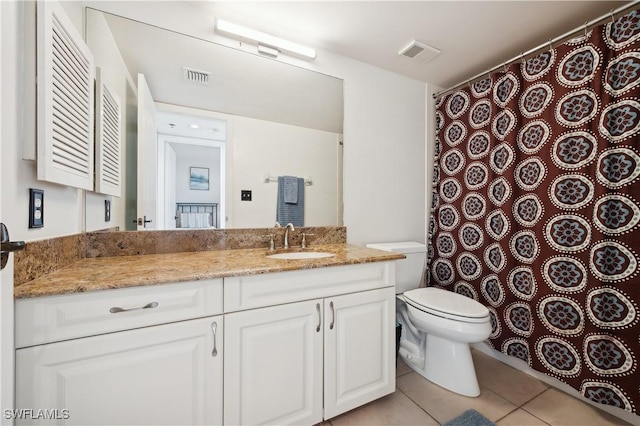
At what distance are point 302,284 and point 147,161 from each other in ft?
3.49

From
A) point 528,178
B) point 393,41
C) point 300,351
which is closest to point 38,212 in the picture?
point 300,351

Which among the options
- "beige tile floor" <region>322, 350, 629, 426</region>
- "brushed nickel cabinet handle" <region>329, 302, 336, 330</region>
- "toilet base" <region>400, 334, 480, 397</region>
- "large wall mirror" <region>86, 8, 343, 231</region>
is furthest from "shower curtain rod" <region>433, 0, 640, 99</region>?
"beige tile floor" <region>322, 350, 629, 426</region>

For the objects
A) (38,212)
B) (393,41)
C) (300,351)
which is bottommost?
(300,351)

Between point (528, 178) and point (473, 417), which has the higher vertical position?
point (528, 178)

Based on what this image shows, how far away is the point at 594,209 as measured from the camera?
130cm

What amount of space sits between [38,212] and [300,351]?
1098 millimetres

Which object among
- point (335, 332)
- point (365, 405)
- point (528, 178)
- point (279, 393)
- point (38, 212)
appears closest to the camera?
point (38, 212)

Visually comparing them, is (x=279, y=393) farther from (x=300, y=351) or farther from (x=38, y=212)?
(x=38, y=212)

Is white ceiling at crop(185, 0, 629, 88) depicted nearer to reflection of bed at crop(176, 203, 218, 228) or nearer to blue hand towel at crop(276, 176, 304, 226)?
blue hand towel at crop(276, 176, 304, 226)

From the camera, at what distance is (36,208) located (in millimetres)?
820

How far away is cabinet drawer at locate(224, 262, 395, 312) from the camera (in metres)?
1.02

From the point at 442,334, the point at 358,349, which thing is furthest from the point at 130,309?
the point at 442,334

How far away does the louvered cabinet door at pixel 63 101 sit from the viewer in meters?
A: 0.75

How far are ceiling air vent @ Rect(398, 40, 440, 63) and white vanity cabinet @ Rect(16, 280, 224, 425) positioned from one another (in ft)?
6.22
